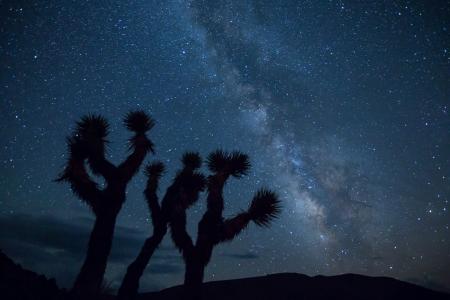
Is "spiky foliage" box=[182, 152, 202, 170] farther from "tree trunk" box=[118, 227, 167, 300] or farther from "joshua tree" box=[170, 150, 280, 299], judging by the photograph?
"tree trunk" box=[118, 227, 167, 300]

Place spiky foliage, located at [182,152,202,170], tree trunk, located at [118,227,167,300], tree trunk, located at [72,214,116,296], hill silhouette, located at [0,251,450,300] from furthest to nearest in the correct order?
hill silhouette, located at [0,251,450,300], spiky foliage, located at [182,152,202,170], tree trunk, located at [118,227,167,300], tree trunk, located at [72,214,116,296]

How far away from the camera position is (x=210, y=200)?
439 inches

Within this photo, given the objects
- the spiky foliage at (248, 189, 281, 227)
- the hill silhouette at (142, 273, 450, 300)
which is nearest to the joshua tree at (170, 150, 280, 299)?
the spiky foliage at (248, 189, 281, 227)

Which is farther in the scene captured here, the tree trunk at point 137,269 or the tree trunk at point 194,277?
the tree trunk at point 137,269

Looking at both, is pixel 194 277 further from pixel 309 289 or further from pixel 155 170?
pixel 309 289

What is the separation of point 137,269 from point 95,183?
3.07m

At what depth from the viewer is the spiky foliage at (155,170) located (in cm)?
1304

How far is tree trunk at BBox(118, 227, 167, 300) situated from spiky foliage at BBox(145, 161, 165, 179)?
2.59m

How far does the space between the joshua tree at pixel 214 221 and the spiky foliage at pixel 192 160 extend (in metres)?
0.95

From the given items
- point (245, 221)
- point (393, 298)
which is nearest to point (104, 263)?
point (245, 221)

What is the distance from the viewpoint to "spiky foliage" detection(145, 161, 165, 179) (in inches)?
513

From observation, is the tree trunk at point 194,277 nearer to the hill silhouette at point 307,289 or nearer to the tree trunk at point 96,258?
the tree trunk at point 96,258

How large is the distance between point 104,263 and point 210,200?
3755mm

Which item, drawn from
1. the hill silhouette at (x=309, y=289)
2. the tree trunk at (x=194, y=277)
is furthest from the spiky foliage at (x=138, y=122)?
the hill silhouette at (x=309, y=289)
